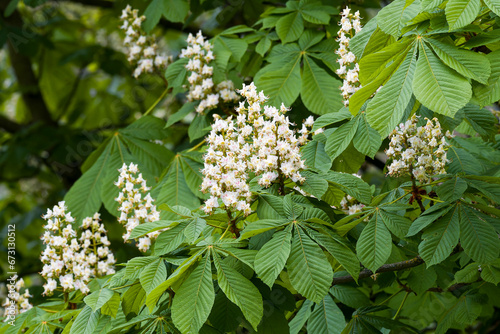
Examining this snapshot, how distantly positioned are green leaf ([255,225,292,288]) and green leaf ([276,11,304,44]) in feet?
5.20

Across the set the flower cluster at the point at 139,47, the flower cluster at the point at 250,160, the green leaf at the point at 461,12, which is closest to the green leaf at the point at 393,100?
the green leaf at the point at 461,12

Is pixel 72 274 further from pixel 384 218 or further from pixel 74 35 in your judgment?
pixel 74 35

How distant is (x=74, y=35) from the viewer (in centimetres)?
614

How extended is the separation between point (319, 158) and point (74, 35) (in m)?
4.92

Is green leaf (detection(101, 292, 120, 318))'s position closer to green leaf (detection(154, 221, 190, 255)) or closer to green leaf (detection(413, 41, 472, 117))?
green leaf (detection(154, 221, 190, 255))

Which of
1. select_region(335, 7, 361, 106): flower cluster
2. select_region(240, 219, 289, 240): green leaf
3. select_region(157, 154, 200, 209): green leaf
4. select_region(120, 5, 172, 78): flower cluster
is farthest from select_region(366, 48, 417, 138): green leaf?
select_region(120, 5, 172, 78): flower cluster

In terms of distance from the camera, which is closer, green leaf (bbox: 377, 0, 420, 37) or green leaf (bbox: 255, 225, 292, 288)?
green leaf (bbox: 255, 225, 292, 288)

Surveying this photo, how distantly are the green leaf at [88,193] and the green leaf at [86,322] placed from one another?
3.60 feet

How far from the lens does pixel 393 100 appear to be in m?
1.56

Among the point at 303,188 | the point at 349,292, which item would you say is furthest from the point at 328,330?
the point at 303,188

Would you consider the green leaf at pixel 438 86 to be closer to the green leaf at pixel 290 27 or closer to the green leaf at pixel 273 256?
the green leaf at pixel 273 256

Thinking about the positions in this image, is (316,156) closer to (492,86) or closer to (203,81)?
(492,86)

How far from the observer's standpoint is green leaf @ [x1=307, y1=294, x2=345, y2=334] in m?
2.16

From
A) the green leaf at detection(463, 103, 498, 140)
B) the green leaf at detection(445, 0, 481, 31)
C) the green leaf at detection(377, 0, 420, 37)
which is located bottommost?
the green leaf at detection(463, 103, 498, 140)
